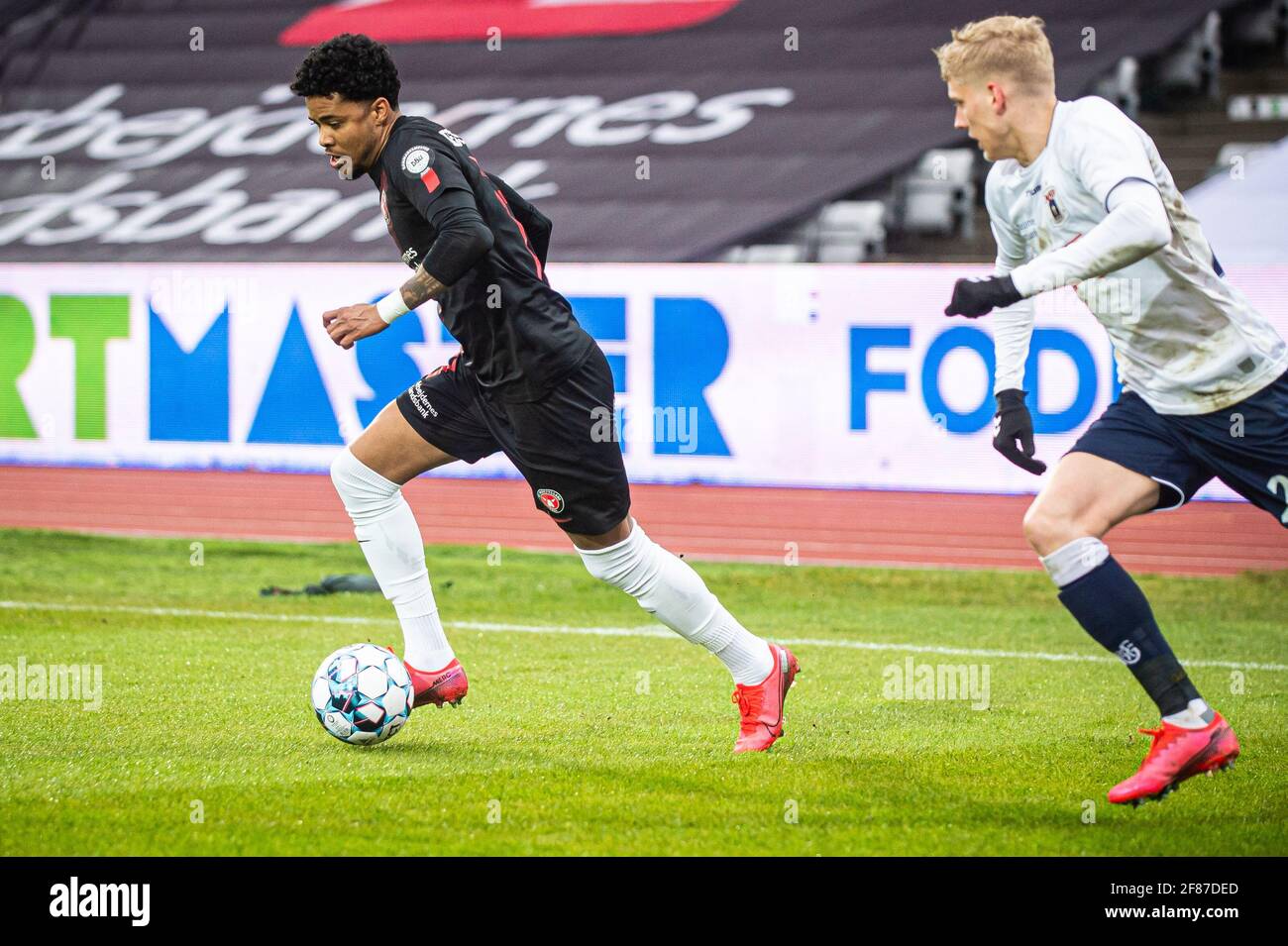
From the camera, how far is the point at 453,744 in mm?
5016

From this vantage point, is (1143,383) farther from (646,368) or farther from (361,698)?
(646,368)

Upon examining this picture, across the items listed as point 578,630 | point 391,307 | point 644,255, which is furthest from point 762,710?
point 644,255

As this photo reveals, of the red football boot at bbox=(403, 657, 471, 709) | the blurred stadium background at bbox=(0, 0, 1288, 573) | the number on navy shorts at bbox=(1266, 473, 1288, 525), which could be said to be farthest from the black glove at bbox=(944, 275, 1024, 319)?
the blurred stadium background at bbox=(0, 0, 1288, 573)

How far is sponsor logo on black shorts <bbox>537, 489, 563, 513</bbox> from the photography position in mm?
4895

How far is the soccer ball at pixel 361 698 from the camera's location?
488 centimetres

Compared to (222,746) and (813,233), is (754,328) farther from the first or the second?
(222,746)

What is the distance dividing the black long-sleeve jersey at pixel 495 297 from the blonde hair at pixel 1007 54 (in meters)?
1.37

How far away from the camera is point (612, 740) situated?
5.09m

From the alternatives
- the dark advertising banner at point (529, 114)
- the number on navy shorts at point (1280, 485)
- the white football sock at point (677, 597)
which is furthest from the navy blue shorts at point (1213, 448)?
the dark advertising banner at point (529, 114)

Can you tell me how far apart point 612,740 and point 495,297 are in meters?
1.43

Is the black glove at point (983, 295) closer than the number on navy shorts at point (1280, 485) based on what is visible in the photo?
Yes

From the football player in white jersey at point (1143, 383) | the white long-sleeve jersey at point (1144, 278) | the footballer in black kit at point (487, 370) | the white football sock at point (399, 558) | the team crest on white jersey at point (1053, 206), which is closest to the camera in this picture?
the white long-sleeve jersey at point (1144, 278)

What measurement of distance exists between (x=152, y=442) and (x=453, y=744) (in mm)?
9329

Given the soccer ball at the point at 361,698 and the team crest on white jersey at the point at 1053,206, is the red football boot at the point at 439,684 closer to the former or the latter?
the soccer ball at the point at 361,698
